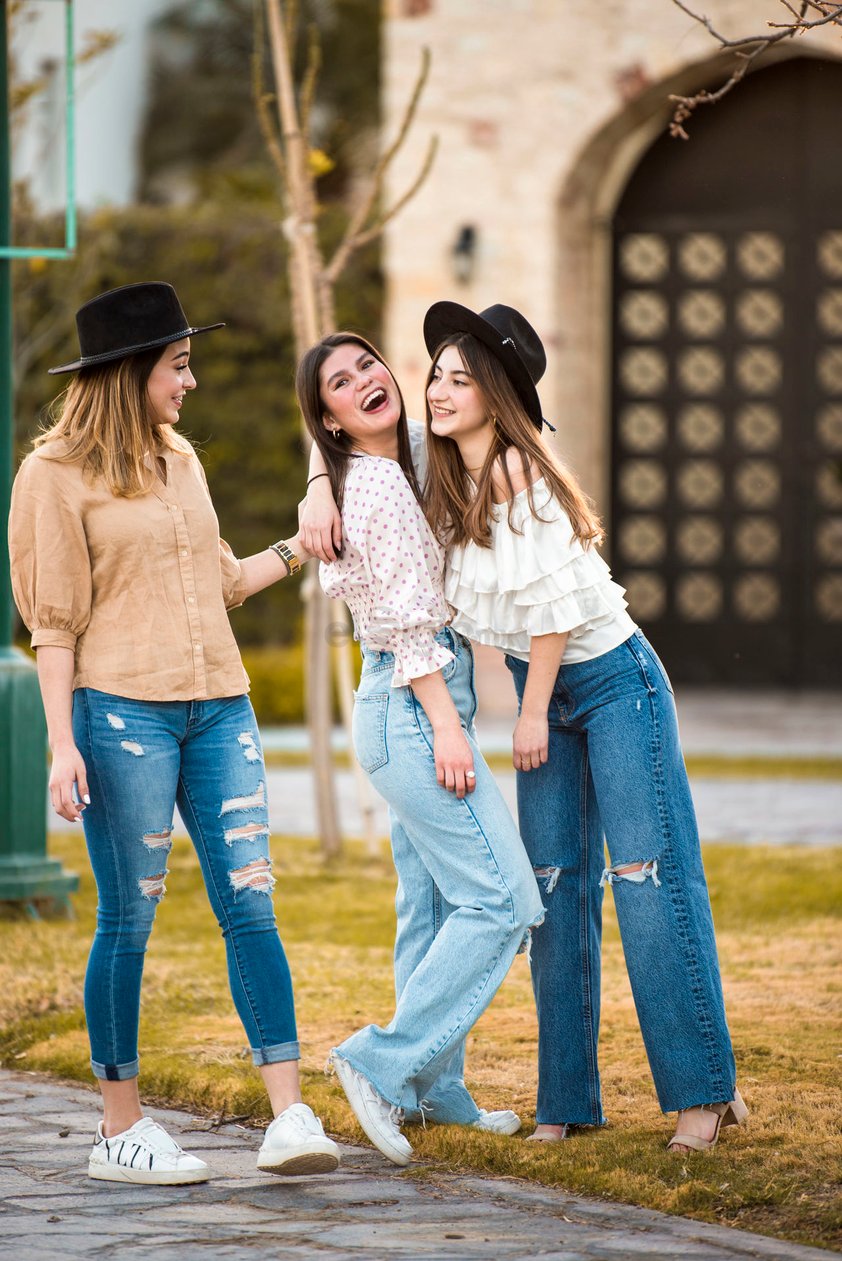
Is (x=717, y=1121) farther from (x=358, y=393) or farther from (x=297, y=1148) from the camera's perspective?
(x=358, y=393)

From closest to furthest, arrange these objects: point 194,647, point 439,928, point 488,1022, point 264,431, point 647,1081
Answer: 1. point 194,647
2. point 439,928
3. point 647,1081
4. point 488,1022
5. point 264,431

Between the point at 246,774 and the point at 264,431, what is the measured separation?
38.6ft

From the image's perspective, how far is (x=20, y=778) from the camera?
6.43m

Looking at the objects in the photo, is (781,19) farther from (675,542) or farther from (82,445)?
(82,445)

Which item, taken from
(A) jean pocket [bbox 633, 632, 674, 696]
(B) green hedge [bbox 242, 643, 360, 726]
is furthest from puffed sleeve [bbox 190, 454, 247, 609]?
(B) green hedge [bbox 242, 643, 360, 726]

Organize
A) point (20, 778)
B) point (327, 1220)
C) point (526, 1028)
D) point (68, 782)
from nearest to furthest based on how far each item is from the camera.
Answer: point (327, 1220)
point (68, 782)
point (526, 1028)
point (20, 778)

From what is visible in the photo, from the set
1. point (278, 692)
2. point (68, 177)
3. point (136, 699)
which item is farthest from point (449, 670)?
point (278, 692)

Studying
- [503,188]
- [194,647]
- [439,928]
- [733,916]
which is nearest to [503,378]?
[194,647]

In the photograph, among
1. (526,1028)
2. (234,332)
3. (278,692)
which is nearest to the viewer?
(526,1028)

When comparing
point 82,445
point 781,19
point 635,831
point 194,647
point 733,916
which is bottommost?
point 733,916

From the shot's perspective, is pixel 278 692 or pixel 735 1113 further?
pixel 278 692

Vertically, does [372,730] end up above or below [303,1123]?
above

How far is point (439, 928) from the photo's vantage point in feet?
12.8

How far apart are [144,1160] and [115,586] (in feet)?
3.75
